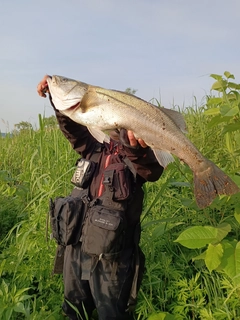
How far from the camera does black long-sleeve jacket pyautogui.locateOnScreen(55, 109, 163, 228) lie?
231cm

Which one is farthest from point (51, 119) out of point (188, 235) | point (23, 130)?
point (188, 235)

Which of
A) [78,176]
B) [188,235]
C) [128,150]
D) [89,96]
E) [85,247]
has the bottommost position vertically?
[85,247]

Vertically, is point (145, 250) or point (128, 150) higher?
point (128, 150)

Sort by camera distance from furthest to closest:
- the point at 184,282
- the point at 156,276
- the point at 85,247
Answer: the point at 156,276 → the point at 184,282 → the point at 85,247

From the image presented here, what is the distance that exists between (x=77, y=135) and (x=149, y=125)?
2.74 feet

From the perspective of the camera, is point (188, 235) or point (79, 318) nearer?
point (188, 235)

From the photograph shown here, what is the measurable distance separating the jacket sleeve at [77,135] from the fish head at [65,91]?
439mm

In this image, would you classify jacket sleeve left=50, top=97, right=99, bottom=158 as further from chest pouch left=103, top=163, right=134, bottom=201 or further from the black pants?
the black pants

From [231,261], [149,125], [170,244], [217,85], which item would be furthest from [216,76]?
[170,244]

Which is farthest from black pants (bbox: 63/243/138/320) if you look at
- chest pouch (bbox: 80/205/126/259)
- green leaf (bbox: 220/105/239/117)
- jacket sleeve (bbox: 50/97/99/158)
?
green leaf (bbox: 220/105/239/117)

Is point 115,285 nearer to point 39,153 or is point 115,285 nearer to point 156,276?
point 156,276

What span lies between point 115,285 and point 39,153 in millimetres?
2228

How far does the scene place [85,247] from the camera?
238 cm

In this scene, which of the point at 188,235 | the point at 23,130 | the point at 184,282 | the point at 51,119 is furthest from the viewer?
the point at 23,130
